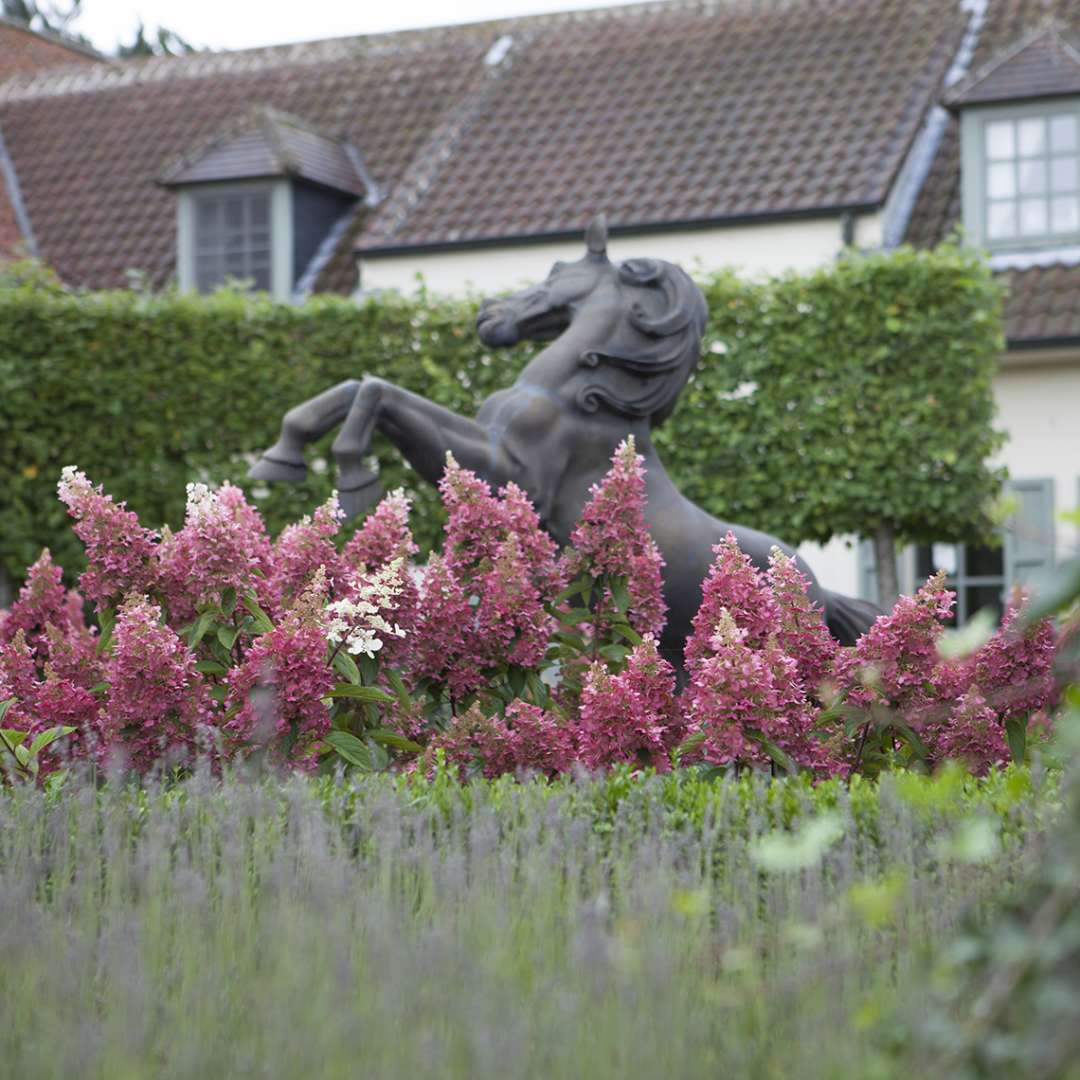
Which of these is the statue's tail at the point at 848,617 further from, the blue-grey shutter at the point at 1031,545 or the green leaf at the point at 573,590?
the blue-grey shutter at the point at 1031,545

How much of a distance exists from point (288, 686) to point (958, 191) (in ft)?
46.5

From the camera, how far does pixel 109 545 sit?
491cm

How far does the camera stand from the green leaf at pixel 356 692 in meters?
4.56

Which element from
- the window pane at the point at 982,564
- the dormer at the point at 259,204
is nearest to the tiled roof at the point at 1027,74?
Result: the window pane at the point at 982,564

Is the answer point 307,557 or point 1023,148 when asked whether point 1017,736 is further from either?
point 1023,148

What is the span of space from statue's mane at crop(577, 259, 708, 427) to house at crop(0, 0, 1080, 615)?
864 cm

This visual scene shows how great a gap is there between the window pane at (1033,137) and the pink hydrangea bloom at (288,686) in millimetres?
13788

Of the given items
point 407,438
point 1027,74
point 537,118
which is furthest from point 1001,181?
point 407,438

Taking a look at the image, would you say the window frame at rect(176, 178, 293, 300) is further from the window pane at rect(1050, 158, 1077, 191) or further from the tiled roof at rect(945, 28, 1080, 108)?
the window pane at rect(1050, 158, 1077, 191)

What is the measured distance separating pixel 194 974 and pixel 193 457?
40.3 ft

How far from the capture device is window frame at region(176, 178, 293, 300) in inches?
741

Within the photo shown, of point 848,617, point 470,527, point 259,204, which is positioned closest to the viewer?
point 470,527

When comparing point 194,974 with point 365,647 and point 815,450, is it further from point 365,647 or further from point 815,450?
point 815,450

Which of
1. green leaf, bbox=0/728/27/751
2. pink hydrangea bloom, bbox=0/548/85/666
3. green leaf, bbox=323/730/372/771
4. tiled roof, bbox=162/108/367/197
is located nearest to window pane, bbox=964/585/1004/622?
tiled roof, bbox=162/108/367/197
